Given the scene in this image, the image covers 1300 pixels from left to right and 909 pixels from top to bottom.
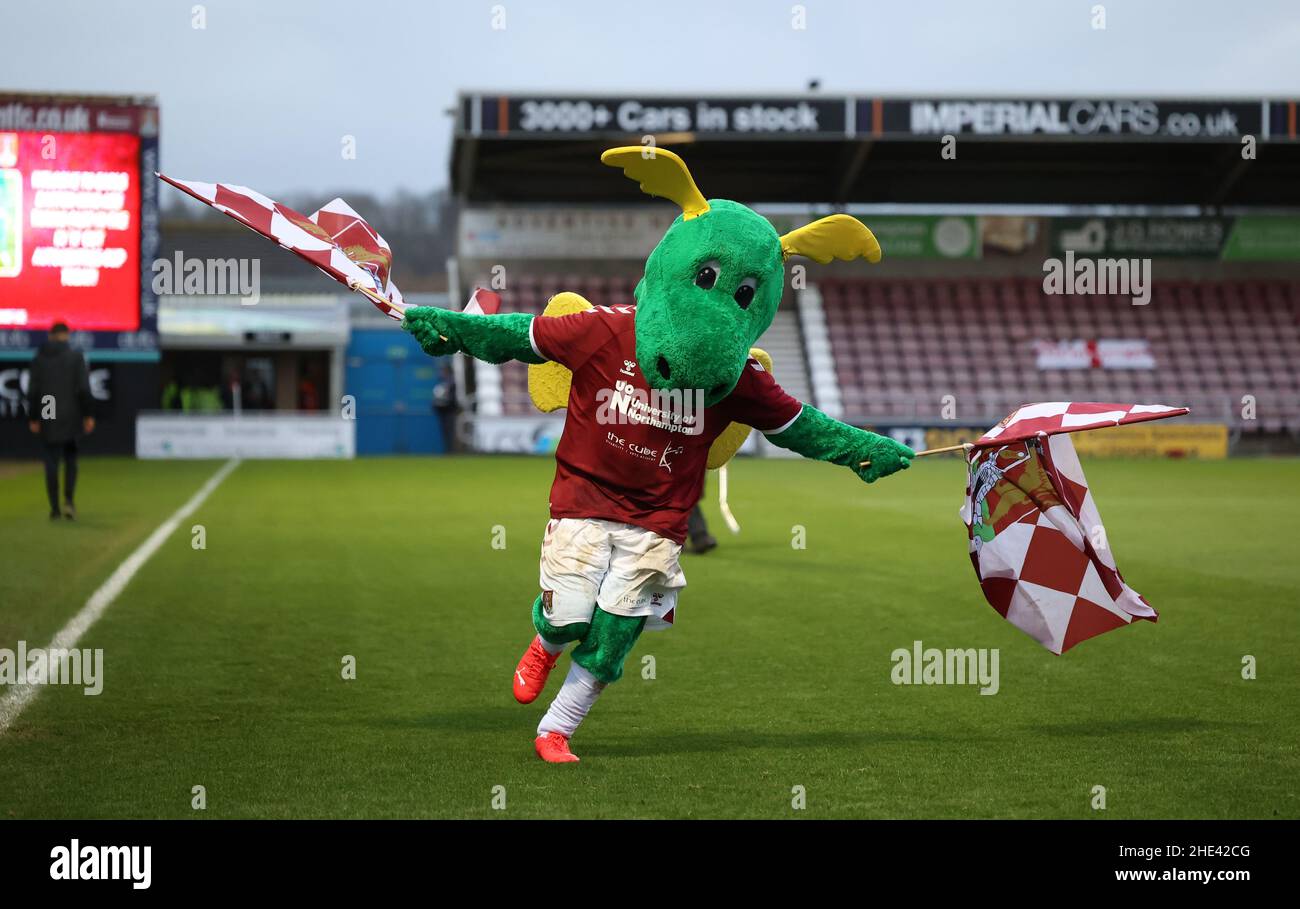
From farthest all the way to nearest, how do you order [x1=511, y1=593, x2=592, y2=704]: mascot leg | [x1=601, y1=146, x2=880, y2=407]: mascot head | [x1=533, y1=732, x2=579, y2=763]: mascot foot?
1. [x1=511, y1=593, x2=592, y2=704]: mascot leg
2. [x1=533, y1=732, x2=579, y2=763]: mascot foot
3. [x1=601, y1=146, x2=880, y2=407]: mascot head

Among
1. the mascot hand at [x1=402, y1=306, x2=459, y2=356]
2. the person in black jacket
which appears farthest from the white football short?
the person in black jacket

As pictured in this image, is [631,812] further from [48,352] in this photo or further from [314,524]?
[48,352]

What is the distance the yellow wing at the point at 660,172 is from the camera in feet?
17.5

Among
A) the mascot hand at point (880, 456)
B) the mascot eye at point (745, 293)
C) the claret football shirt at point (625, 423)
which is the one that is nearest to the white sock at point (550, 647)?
the claret football shirt at point (625, 423)

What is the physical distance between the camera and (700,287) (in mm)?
5406

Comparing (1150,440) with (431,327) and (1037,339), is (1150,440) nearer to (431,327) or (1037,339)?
(1037,339)

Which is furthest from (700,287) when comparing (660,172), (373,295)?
(373,295)

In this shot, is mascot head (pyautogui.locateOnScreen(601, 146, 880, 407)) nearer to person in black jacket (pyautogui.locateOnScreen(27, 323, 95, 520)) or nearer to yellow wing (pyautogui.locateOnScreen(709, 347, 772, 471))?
yellow wing (pyautogui.locateOnScreen(709, 347, 772, 471))

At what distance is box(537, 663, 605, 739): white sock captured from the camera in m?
5.66

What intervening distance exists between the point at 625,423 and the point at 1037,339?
109 ft

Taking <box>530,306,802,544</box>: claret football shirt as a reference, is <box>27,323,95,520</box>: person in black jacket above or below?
below

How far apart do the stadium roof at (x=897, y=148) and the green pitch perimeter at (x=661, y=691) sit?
19.1 meters

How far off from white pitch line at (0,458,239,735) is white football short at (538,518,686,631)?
234cm

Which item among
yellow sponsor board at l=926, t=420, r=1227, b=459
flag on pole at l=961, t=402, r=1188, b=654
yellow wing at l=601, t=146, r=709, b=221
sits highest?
yellow wing at l=601, t=146, r=709, b=221
